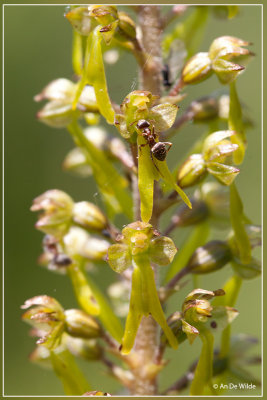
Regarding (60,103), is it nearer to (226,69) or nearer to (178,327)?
(226,69)

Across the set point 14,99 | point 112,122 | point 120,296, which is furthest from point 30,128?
point 112,122

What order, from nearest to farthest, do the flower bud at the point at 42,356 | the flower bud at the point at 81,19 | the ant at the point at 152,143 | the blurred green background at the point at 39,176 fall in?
the ant at the point at 152,143 < the flower bud at the point at 81,19 < the flower bud at the point at 42,356 < the blurred green background at the point at 39,176

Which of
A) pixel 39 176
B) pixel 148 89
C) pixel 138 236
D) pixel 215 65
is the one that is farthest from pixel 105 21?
pixel 39 176

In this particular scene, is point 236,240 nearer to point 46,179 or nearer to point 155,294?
point 155,294

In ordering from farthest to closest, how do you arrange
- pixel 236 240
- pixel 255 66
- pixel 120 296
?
1. pixel 255 66
2. pixel 120 296
3. pixel 236 240

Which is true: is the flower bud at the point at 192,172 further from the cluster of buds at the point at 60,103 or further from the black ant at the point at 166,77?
the cluster of buds at the point at 60,103

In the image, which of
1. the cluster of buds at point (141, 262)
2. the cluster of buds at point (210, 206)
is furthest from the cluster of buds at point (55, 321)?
the cluster of buds at point (210, 206)

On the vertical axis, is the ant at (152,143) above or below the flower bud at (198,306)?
above
